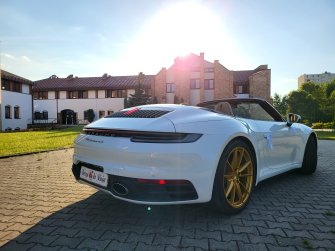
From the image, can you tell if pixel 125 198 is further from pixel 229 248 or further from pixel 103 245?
pixel 229 248

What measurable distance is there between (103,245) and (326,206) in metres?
2.66

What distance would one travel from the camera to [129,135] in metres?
2.64

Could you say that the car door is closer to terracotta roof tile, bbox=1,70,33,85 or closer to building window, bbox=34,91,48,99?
terracotta roof tile, bbox=1,70,33,85

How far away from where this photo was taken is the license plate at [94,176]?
272 cm

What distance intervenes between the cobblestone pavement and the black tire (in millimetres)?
781

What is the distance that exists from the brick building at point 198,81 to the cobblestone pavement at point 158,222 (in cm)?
3330

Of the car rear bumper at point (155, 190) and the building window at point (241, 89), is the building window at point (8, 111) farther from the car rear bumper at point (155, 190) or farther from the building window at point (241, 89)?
the car rear bumper at point (155, 190)

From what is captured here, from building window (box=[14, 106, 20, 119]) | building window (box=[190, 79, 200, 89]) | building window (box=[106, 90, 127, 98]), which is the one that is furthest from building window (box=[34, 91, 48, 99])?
building window (box=[190, 79, 200, 89])

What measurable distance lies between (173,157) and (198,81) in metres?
35.5

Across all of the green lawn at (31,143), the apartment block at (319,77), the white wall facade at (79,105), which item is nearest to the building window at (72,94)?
the white wall facade at (79,105)

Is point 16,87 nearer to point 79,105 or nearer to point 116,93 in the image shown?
point 79,105

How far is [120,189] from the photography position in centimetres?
260

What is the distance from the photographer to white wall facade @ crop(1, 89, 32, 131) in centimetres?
2997

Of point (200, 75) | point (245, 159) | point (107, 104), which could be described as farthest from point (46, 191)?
point (107, 104)
